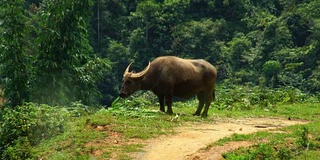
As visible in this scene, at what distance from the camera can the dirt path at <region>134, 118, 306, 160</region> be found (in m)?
8.53

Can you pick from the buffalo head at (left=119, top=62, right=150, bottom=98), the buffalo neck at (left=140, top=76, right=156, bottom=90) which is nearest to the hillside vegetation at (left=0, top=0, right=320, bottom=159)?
the buffalo head at (left=119, top=62, right=150, bottom=98)

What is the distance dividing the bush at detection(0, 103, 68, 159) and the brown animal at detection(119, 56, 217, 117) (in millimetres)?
2801

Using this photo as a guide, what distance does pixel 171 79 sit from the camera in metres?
12.4

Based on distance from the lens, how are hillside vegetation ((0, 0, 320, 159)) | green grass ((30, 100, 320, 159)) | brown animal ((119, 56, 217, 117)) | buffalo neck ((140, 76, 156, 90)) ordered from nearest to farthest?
green grass ((30, 100, 320, 159)) < hillside vegetation ((0, 0, 320, 159)) < brown animal ((119, 56, 217, 117)) < buffalo neck ((140, 76, 156, 90))

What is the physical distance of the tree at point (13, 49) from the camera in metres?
13.7

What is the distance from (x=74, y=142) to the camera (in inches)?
365

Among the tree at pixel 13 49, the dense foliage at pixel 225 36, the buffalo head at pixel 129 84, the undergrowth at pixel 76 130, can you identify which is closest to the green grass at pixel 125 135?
the undergrowth at pixel 76 130

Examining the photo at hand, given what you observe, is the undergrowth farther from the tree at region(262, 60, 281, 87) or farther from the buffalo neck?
the tree at region(262, 60, 281, 87)

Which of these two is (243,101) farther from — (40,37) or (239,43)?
(239,43)

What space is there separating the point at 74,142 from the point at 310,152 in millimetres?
4191

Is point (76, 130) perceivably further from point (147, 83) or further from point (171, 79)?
point (171, 79)

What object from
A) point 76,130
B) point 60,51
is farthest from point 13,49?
point 76,130

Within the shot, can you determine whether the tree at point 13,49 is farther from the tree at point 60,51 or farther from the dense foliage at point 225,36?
the dense foliage at point 225,36

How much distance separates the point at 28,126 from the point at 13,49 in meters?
4.67
